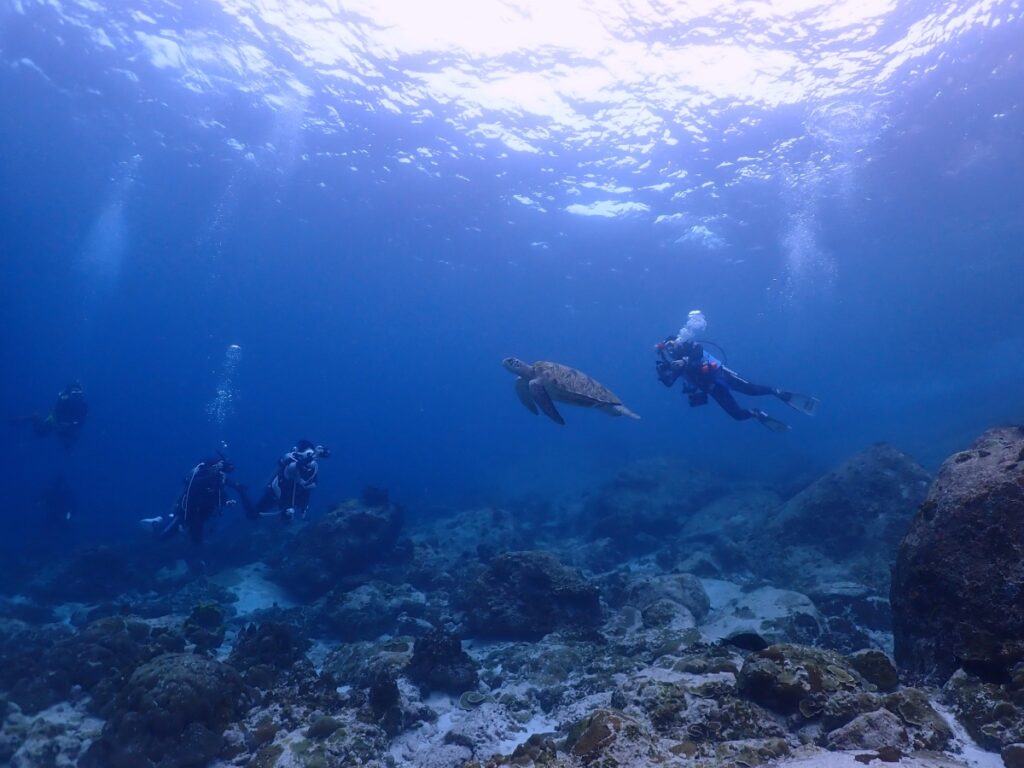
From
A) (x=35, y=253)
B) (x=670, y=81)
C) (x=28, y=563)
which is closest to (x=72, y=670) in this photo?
(x=28, y=563)

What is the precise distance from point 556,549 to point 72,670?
1363 centimetres

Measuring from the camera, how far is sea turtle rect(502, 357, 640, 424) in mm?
8508

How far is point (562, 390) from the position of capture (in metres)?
8.55

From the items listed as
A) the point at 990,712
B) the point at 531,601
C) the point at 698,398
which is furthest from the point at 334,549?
the point at 990,712

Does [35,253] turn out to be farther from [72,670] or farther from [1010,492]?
[1010,492]

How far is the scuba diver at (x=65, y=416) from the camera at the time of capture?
67.2 feet

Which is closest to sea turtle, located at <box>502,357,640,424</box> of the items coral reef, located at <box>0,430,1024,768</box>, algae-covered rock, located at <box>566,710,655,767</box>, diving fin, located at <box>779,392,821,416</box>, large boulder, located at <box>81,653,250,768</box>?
coral reef, located at <box>0,430,1024,768</box>

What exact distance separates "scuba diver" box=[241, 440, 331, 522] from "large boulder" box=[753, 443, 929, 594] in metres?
10.8

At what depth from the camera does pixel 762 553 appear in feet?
42.2

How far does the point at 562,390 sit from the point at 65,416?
2196 cm

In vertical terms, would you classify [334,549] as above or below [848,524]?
below

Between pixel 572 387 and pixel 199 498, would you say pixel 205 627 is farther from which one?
pixel 572 387

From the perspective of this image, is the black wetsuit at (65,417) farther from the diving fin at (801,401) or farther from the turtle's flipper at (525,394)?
the diving fin at (801,401)

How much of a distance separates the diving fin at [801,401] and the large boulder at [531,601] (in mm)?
7105
